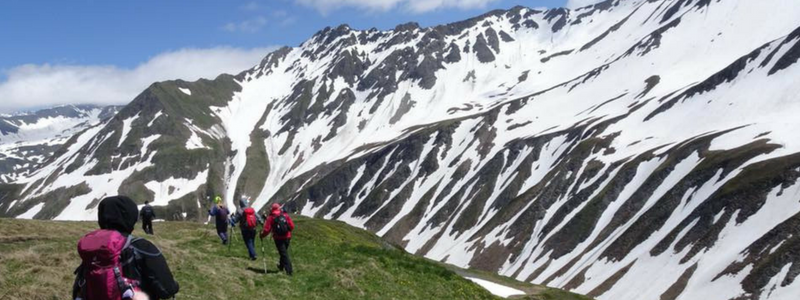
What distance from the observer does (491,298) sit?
33125 mm

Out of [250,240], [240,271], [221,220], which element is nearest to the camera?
[240,271]

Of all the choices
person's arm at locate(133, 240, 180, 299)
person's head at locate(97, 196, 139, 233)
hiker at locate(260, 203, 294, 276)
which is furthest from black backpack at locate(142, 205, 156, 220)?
person's arm at locate(133, 240, 180, 299)

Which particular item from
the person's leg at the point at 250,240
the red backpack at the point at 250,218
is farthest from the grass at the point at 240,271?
the red backpack at the point at 250,218

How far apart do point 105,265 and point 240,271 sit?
1679 cm

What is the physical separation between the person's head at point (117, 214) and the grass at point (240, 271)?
10666mm

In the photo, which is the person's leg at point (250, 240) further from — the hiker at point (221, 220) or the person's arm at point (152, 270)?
the person's arm at point (152, 270)

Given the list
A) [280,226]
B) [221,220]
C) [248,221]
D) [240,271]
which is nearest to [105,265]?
[280,226]

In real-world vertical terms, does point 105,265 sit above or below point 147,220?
above

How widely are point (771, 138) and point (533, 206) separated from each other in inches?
2112

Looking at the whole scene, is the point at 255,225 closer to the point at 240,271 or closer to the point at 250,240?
the point at 250,240

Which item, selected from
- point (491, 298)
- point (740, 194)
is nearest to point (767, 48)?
point (740, 194)

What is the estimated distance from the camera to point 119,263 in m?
8.70

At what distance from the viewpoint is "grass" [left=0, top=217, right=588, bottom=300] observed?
20.0 metres

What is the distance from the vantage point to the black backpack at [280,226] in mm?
24875
